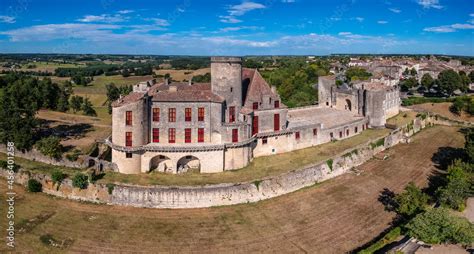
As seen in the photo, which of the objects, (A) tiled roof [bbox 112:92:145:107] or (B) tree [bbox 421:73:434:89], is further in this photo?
(B) tree [bbox 421:73:434:89]

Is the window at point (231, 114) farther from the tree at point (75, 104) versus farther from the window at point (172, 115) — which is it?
the tree at point (75, 104)

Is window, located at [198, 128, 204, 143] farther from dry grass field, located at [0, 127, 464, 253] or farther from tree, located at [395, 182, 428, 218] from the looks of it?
tree, located at [395, 182, 428, 218]

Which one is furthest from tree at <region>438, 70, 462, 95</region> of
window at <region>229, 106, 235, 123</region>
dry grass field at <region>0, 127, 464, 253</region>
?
window at <region>229, 106, 235, 123</region>

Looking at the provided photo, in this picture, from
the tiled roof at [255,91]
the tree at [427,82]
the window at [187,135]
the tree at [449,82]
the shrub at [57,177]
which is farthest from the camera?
the tree at [427,82]

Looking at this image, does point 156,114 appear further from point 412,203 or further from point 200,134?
point 412,203

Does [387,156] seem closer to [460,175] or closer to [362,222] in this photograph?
[460,175]

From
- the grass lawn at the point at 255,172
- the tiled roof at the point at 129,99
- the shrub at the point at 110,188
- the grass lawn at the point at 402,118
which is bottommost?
the shrub at the point at 110,188

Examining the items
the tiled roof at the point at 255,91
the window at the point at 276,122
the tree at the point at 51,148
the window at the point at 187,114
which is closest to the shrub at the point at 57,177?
the tree at the point at 51,148

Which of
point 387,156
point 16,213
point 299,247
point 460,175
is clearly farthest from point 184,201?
point 387,156

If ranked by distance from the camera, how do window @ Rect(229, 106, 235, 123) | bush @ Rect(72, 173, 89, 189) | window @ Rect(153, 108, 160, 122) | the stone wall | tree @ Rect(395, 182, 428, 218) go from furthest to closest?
window @ Rect(229, 106, 235, 123) < window @ Rect(153, 108, 160, 122) < bush @ Rect(72, 173, 89, 189) < the stone wall < tree @ Rect(395, 182, 428, 218)
